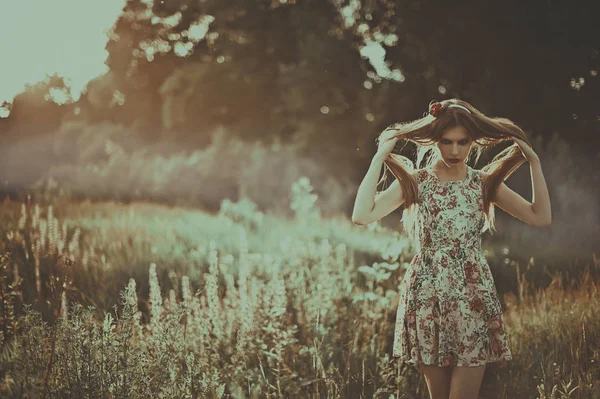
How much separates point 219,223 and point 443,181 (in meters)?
3.03

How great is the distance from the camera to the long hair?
2.53m

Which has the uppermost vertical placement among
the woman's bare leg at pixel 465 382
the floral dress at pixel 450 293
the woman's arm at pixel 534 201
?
the woman's arm at pixel 534 201

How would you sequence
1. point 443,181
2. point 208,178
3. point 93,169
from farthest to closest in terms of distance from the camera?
point 208,178
point 93,169
point 443,181

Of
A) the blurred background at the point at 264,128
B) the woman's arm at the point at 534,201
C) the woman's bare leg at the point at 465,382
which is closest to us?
the woman's bare leg at the point at 465,382

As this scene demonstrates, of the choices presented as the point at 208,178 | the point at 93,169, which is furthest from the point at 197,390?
the point at 208,178

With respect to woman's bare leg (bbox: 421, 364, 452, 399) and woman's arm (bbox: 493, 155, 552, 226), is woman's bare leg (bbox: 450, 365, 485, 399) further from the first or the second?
woman's arm (bbox: 493, 155, 552, 226)

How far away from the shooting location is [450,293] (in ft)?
8.02

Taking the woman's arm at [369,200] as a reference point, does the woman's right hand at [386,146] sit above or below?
above

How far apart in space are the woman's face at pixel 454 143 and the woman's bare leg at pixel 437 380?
32.4 inches

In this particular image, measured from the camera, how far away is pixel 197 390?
2.97m

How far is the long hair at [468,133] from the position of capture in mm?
2531

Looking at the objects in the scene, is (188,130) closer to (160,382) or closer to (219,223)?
(219,223)

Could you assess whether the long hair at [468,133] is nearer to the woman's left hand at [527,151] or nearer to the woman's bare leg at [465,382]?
the woman's left hand at [527,151]

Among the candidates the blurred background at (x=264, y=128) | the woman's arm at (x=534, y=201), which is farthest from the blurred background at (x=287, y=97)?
the woman's arm at (x=534, y=201)
